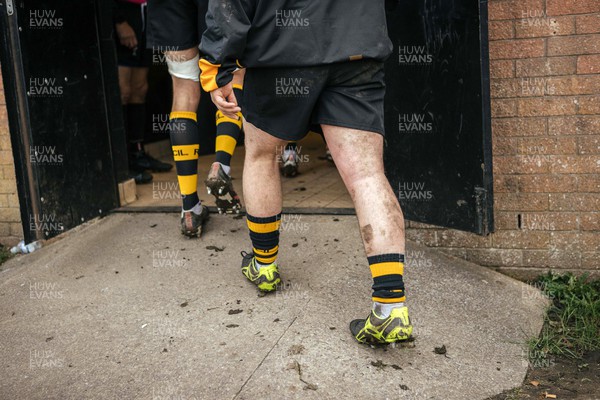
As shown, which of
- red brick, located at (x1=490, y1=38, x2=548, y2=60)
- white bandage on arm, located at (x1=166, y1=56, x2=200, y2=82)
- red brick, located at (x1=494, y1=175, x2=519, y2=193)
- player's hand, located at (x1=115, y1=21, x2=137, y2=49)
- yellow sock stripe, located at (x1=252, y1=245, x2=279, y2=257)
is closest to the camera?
yellow sock stripe, located at (x1=252, y1=245, x2=279, y2=257)

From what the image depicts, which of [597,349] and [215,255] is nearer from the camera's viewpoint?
[597,349]

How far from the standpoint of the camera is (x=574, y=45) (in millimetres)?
4023

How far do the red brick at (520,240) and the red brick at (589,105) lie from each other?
0.76 m

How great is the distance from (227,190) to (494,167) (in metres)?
1.59

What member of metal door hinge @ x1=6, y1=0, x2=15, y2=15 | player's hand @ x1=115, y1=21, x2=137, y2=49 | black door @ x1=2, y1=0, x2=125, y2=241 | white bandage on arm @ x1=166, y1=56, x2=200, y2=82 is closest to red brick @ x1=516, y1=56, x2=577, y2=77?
white bandage on arm @ x1=166, y1=56, x2=200, y2=82

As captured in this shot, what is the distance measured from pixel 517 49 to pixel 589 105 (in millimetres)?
517

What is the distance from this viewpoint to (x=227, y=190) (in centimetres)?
426

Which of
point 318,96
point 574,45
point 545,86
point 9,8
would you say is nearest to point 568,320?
point 545,86

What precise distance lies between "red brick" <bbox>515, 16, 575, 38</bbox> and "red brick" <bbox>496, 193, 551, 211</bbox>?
0.93 m

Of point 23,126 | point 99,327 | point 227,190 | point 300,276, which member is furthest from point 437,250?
point 23,126

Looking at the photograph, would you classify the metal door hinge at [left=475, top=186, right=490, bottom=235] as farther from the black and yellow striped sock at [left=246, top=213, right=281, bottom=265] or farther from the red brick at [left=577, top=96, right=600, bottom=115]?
the black and yellow striped sock at [left=246, top=213, right=281, bottom=265]

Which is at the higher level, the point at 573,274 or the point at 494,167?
the point at 494,167

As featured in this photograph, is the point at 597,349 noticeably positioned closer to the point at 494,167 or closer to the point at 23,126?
the point at 494,167

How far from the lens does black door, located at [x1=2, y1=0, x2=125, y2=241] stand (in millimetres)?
4457
